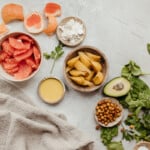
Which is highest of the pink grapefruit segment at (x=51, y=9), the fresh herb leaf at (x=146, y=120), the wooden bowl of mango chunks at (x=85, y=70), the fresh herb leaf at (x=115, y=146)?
the pink grapefruit segment at (x=51, y=9)

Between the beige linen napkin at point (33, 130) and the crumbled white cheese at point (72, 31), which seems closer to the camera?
the beige linen napkin at point (33, 130)

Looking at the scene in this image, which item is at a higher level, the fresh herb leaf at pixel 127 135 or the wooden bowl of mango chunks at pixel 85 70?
the wooden bowl of mango chunks at pixel 85 70

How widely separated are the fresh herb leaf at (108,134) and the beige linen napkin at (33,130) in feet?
0.18

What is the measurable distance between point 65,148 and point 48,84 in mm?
233

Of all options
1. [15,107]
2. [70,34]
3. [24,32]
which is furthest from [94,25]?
[15,107]

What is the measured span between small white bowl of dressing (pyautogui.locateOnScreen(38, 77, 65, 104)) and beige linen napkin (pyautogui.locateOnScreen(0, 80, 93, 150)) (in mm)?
62

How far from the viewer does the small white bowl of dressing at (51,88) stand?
237cm

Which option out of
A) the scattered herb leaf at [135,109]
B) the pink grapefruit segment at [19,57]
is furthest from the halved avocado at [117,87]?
the pink grapefruit segment at [19,57]

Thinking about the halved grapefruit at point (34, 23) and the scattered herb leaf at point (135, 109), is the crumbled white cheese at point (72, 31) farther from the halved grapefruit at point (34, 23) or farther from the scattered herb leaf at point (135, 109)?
the scattered herb leaf at point (135, 109)

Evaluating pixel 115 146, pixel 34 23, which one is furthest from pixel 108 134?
pixel 34 23

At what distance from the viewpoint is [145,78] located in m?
2.42

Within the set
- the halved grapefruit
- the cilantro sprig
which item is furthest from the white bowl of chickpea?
the halved grapefruit

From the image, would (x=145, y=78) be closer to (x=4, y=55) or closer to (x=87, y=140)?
(x=87, y=140)

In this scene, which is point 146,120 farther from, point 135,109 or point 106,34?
point 106,34
